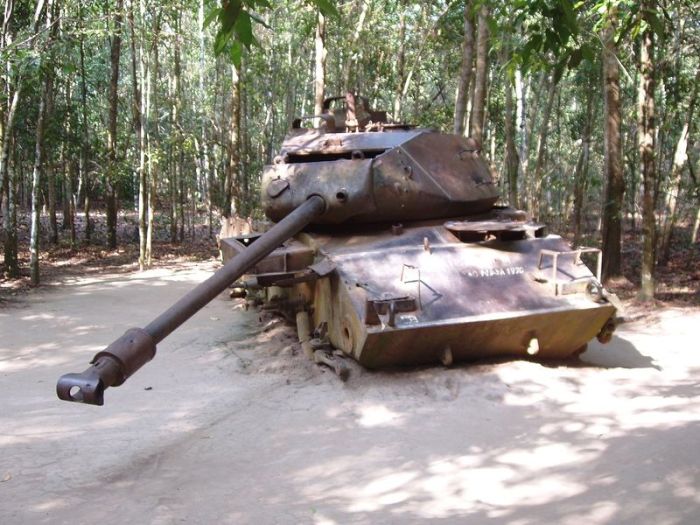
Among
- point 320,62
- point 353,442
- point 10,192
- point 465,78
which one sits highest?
point 320,62

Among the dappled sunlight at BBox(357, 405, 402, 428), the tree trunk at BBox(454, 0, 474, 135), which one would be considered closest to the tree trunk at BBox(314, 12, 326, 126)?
the tree trunk at BBox(454, 0, 474, 135)

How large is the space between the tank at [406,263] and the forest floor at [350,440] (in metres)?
0.36

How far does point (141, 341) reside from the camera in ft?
15.6

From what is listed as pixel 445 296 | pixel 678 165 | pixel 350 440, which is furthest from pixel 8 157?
pixel 678 165

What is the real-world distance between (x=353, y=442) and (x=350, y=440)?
1.9 inches

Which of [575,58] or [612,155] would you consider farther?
[612,155]

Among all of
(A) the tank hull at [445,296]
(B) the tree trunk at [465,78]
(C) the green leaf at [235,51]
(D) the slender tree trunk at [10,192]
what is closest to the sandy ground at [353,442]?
(A) the tank hull at [445,296]

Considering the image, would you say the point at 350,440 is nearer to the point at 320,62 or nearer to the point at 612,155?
the point at 612,155

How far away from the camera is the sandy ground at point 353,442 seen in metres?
4.23

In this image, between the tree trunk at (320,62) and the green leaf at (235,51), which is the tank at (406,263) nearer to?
the green leaf at (235,51)

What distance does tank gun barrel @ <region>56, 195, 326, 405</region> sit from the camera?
431cm

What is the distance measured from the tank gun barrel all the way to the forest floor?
0.63 m

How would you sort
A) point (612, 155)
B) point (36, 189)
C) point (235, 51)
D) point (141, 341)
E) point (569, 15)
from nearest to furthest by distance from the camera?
point (235, 51), point (569, 15), point (141, 341), point (612, 155), point (36, 189)

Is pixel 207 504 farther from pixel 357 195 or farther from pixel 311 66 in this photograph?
pixel 311 66
